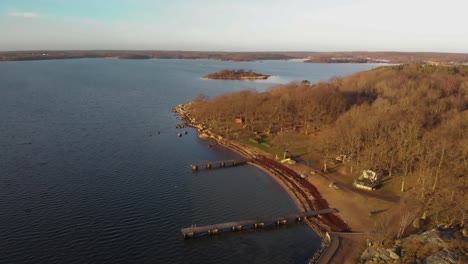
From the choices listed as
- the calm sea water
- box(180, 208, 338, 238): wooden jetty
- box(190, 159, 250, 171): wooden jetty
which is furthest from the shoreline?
box(190, 159, 250, 171): wooden jetty

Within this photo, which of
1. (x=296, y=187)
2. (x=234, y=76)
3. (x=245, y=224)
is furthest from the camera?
(x=234, y=76)

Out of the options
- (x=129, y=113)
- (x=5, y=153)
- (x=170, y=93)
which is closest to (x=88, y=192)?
(x=5, y=153)

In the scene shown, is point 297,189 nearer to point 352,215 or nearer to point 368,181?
point 368,181

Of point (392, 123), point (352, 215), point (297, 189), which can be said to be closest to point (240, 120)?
point (297, 189)

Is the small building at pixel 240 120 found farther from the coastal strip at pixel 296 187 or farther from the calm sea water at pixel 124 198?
the calm sea water at pixel 124 198

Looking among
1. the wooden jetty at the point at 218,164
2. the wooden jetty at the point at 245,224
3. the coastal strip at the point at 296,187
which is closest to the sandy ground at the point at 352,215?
the coastal strip at the point at 296,187

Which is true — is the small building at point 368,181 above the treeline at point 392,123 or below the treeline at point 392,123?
below
